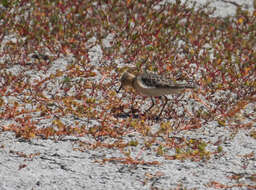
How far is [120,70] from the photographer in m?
6.43

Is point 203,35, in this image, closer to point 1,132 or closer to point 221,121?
point 221,121

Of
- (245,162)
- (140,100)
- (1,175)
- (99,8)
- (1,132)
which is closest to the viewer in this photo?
(1,175)

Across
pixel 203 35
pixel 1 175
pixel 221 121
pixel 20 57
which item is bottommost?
pixel 1 175

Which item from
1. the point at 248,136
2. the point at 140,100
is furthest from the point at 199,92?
the point at 248,136

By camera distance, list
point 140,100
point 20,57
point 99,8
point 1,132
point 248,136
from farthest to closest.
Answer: point 99,8 < point 20,57 < point 140,100 < point 248,136 < point 1,132

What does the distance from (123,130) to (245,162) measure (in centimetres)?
136

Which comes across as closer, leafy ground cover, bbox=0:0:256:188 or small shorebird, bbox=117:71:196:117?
leafy ground cover, bbox=0:0:256:188

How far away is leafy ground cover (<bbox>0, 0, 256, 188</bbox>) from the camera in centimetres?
493

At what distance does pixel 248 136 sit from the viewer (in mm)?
5160

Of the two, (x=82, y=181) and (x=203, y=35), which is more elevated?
(x=203, y=35)

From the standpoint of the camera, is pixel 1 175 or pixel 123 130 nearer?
pixel 1 175

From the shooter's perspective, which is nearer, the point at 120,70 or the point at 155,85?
the point at 155,85

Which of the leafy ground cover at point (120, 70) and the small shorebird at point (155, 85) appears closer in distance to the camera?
the leafy ground cover at point (120, 70)

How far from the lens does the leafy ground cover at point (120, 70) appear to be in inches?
194
